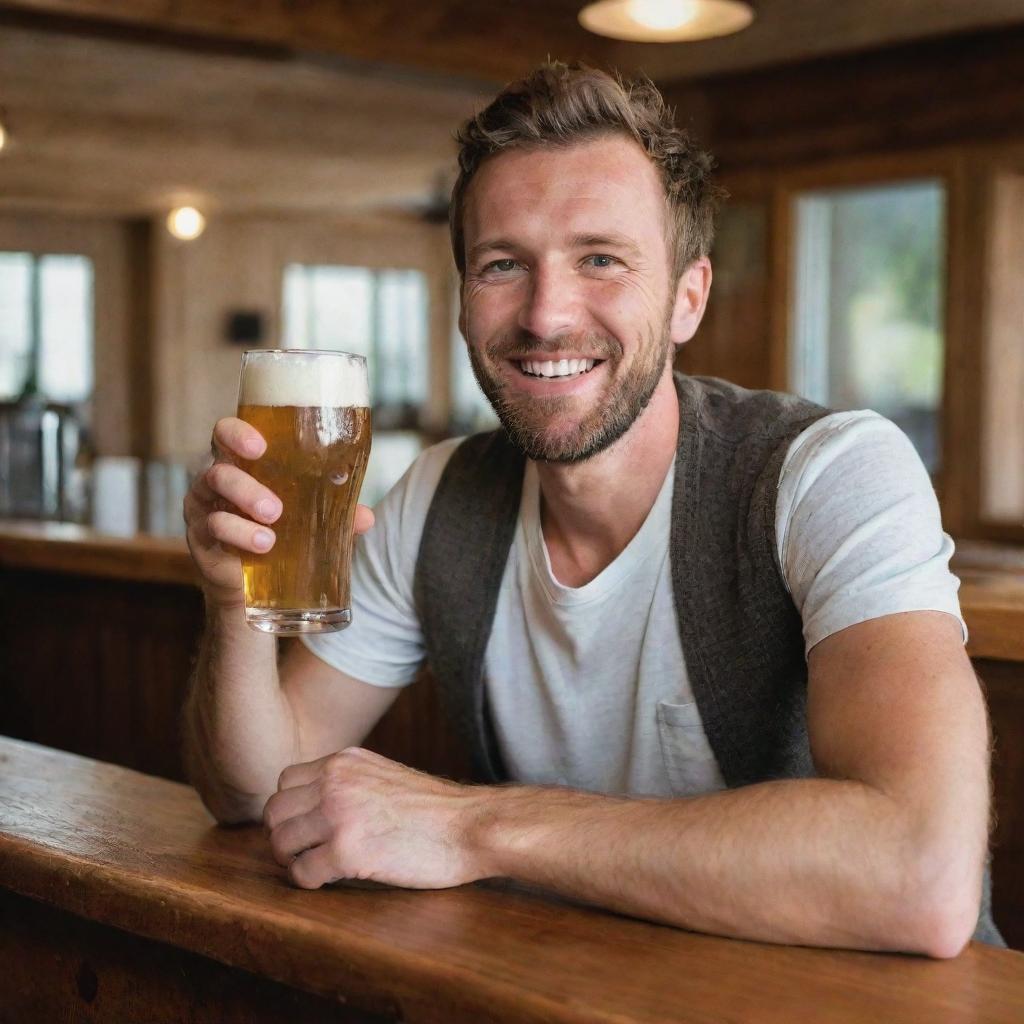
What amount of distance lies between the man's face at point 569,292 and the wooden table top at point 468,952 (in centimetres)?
54

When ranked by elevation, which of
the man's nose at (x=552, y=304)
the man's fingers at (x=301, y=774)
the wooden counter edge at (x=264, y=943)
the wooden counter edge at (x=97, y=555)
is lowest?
the wooden counter edge at (x=264, y=943)

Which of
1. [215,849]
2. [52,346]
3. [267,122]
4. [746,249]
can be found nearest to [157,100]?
[267,122]

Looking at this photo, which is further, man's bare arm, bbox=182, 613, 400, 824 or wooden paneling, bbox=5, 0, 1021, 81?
wooden paneling, bbox=5, 0, 1021, 81

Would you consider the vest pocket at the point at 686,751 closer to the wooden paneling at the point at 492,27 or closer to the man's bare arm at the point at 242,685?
the man's bare arm at the point at 242,685

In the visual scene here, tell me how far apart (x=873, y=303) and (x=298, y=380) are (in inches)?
223

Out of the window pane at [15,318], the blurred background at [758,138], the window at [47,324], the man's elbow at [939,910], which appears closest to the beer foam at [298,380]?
the man's elbow at [939,910]

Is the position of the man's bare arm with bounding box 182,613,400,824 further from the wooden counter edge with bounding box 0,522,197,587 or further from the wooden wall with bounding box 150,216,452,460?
the wooden wall with bounding box 150,216,452,460

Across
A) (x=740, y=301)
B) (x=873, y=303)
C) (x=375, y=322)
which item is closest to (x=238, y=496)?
(x=740, y=301)

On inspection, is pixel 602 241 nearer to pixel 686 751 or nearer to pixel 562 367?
pixel 562 367

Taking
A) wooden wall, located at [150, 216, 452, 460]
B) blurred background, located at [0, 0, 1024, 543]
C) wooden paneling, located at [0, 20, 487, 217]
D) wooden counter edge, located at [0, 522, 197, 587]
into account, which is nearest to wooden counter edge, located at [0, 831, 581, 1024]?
wooden counter edge, located at [0, 522, 197, 587]

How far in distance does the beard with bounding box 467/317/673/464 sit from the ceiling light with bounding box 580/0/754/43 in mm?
2452

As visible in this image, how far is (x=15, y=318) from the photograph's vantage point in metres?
11.7

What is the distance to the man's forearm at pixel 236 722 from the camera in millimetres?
1433

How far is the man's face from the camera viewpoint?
1474 mm
